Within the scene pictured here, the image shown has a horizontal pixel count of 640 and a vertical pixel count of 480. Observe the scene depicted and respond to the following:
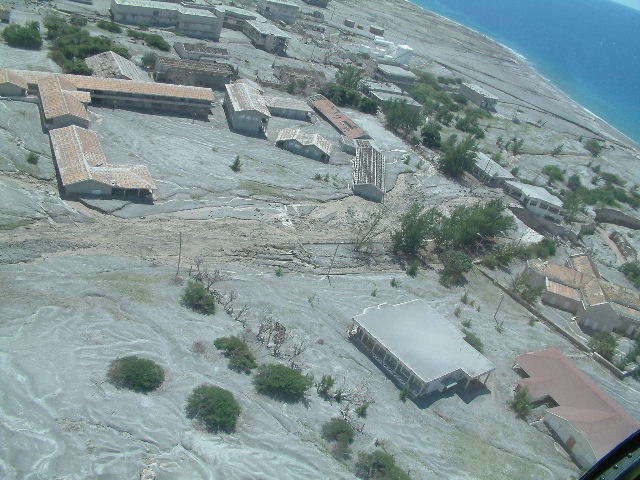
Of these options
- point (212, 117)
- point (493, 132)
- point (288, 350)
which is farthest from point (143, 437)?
point (493, 132)

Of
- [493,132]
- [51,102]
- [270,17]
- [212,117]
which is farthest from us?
[270,17]

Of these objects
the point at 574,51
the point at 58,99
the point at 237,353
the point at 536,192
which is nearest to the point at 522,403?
the point at 237,353

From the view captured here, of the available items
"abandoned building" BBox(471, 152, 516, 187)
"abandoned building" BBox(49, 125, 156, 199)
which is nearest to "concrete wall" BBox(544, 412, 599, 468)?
"abandoned building" BBox(49, 125, 156, 199)

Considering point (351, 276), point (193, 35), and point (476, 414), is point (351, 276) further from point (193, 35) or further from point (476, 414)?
point (193, 35)

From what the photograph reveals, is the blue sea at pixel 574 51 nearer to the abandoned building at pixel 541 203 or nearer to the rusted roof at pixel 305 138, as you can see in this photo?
the abandoned building at pixel 541 203

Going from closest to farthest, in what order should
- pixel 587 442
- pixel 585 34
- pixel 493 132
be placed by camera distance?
pixel 587 442, pixel 493 132, pixel 585 34

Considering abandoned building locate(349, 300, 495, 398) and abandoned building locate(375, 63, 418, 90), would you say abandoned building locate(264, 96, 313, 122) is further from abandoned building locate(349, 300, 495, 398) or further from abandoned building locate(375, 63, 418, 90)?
abandoned building locate(349, 300, 495, 398)

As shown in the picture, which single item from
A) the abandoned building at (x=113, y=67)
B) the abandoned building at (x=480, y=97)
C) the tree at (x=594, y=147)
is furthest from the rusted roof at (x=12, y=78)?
the tree at (x=594, y=147)

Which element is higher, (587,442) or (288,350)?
(587,442)
